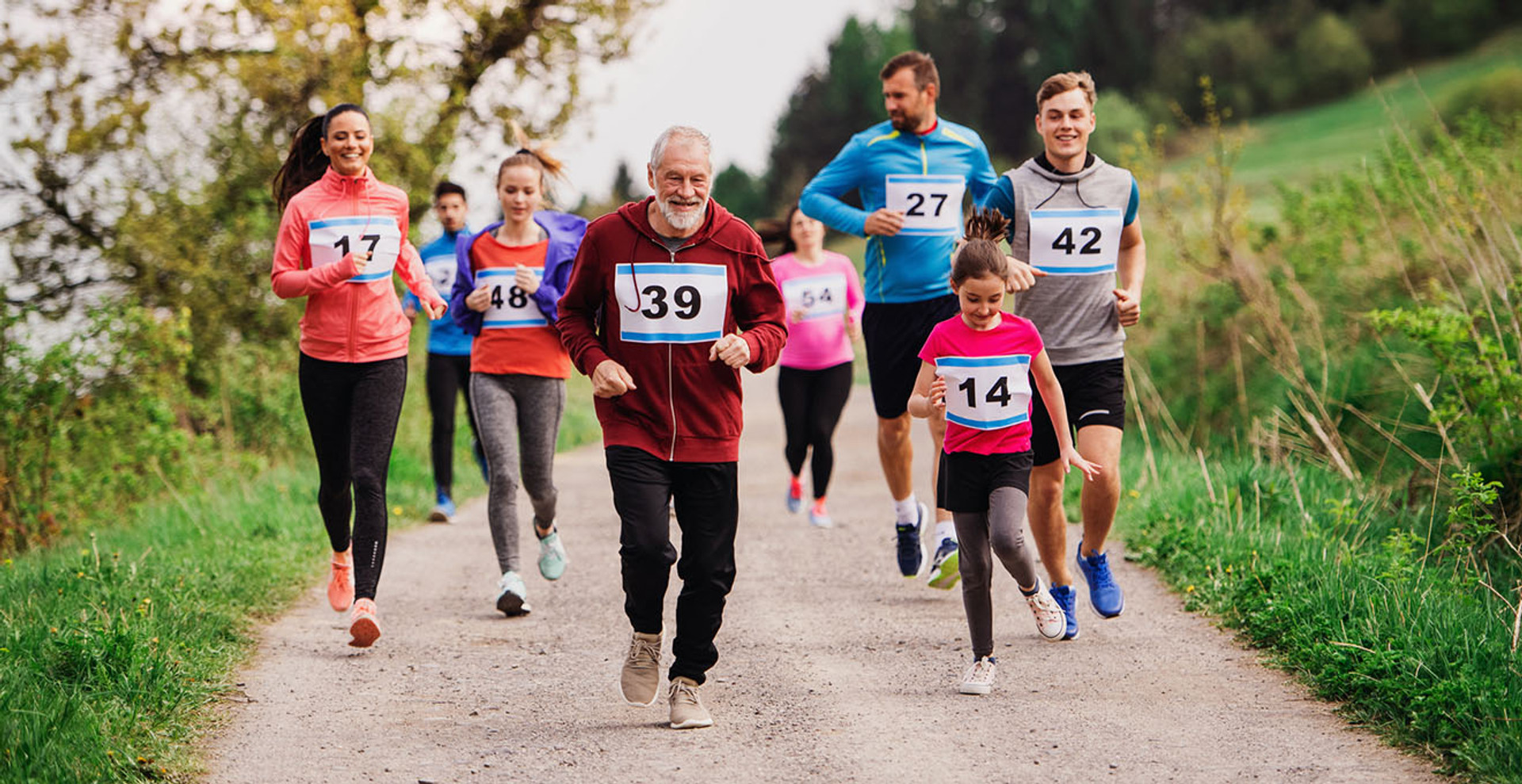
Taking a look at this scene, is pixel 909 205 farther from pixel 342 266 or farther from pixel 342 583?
pixel 342 583

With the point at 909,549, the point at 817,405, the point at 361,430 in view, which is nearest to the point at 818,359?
the point at 817,405

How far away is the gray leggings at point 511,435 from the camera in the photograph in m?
7.14

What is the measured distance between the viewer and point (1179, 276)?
46.7 ft

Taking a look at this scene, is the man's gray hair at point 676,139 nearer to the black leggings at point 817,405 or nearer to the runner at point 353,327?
the runner at point 353,327

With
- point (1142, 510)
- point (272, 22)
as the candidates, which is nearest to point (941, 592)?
point (1142, 510)

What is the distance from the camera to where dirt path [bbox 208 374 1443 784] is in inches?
183

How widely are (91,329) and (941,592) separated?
22.9 ft

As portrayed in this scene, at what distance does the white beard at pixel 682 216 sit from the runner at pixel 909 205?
2.27 meters

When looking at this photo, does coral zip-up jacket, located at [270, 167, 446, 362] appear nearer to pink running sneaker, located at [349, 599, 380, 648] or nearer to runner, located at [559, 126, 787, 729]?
pink running sneaker, located at [349, 599, 380, 648]

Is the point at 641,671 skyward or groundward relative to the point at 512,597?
skyward

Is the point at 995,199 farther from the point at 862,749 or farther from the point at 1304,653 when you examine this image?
the point at 862,749

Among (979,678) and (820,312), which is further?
(820,312)

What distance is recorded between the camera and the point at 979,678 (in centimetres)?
547

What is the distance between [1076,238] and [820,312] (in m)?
3.37
